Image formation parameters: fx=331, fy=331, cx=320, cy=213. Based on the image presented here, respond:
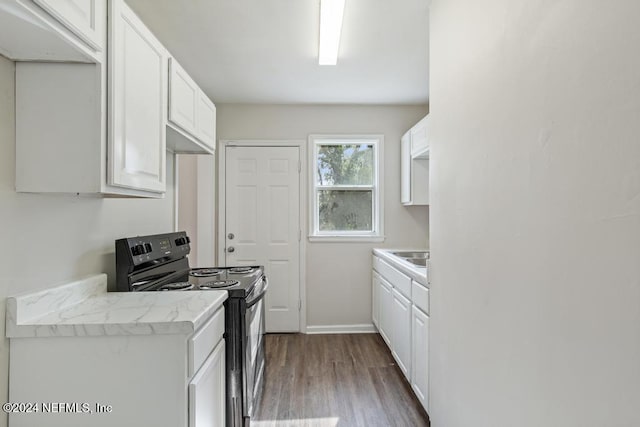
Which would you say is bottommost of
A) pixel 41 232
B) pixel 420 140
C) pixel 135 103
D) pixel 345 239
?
pixel 345 239

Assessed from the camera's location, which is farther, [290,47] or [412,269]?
[290,47]

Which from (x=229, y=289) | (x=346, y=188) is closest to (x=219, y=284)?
(x=229, y=289)

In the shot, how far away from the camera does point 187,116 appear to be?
→ 1.89 m

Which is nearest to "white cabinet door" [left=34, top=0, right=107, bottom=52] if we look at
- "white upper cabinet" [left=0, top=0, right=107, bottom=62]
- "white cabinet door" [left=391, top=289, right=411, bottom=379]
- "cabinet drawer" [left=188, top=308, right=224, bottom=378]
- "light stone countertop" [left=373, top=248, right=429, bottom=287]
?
"white upper cabinet" [left=0, top=0, right=107, bottom=62]

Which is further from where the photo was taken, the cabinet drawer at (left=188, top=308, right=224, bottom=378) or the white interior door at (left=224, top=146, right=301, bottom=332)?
the white interior door at (left=224, top=146, right=301, bottom=332)

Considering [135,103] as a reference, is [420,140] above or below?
above

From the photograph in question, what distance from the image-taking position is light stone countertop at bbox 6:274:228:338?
3.61ft

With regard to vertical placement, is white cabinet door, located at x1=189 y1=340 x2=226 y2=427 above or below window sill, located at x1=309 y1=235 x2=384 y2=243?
below

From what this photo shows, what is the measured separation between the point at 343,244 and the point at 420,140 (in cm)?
135

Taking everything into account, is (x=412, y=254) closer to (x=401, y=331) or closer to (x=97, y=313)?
(x=401, y=331)

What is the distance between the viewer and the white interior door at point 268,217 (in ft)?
11.8

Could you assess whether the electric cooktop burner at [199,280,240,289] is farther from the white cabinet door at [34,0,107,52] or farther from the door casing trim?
the door casing trim

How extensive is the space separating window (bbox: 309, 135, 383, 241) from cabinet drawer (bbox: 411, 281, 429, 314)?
1539mm

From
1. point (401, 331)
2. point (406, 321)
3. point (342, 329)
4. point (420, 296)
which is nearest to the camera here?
point (420, 296)
